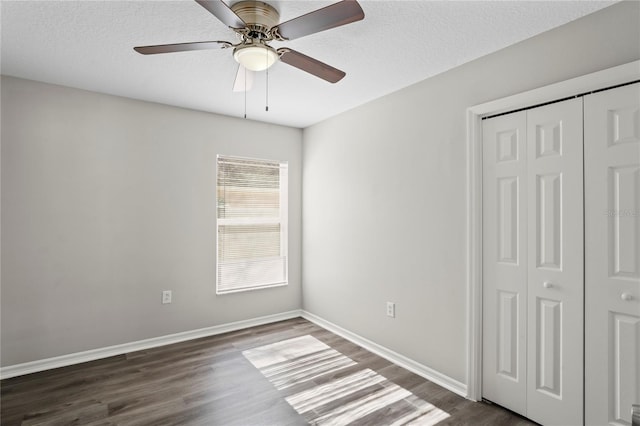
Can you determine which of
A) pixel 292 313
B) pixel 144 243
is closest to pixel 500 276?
pixel 292 313

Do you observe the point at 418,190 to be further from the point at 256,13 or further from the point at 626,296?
the point at 256,13

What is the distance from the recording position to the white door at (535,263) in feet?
6.37

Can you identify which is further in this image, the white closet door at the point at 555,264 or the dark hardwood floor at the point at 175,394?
the dark hardwood floor at the point at 175,394

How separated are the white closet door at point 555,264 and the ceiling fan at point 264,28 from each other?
4.52 ft

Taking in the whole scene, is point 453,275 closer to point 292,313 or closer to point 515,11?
point 515,11

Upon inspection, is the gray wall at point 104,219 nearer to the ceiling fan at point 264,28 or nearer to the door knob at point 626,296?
the ceiling fan at point 264,28

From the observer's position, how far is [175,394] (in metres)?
2.47

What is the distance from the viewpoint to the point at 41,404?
7.63 feet

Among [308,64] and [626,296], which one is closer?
[626,296]

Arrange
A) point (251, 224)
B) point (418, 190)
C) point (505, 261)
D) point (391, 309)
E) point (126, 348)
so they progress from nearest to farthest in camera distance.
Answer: point (505, 261)
point (418, 190)
point (391, 309)
point (126, 348)
point (251, 224)

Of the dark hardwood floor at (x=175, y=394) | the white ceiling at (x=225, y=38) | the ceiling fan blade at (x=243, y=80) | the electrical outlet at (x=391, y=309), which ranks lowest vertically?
the dark hardwood floor at (x=175, y=394)

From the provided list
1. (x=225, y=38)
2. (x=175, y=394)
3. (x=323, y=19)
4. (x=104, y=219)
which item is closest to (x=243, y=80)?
(x=225, y=38)

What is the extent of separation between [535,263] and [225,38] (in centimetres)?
246

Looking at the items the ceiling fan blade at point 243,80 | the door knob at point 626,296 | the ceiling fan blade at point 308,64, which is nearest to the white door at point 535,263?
the door knob at point 626,296
